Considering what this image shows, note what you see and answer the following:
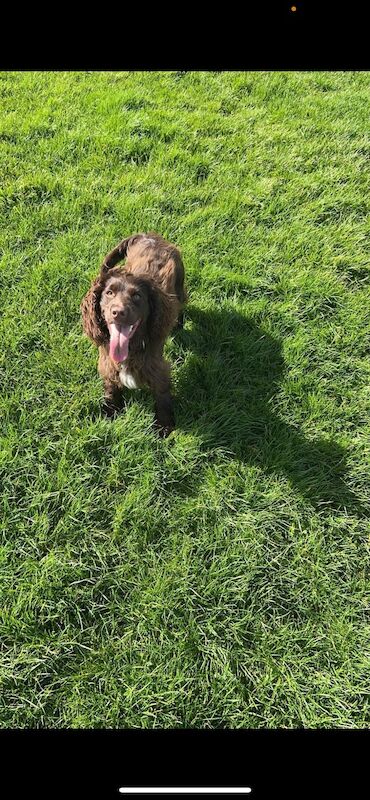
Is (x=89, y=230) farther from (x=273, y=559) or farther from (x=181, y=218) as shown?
(x=273, y=559)

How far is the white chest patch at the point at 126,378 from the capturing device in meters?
2.83

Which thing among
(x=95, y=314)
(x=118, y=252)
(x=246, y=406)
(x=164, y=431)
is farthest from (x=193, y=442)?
(x=118, y=252)

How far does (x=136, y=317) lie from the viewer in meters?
2.57

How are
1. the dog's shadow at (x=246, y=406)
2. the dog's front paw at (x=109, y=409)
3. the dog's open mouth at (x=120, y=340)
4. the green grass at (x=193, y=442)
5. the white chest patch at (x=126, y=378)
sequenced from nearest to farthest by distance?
the green grass at (x=193, y=442)
the dog's open mouth at (x=120, y=340)
the white chest patch at (x=126, y=378)
the dog's shadow at (x=246, y=406)
the dog's front paw at (x=109, y=409)

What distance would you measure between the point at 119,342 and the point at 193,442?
0.83 m

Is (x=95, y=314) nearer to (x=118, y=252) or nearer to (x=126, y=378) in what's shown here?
(x=126, y=378)

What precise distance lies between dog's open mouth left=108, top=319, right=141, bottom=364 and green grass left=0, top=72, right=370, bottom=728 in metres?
0.59

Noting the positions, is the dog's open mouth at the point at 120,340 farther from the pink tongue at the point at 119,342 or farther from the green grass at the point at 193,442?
the green grass at the point at 193,442

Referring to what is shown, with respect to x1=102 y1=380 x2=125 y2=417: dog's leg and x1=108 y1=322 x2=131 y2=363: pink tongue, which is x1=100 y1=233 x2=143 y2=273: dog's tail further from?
x1=102 y1=380 x2=125 y2=417: dog's leg

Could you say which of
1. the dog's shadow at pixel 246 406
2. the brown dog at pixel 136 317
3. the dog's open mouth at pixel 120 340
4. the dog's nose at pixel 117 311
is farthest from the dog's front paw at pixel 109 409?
the dog's nose at pixel 117 311

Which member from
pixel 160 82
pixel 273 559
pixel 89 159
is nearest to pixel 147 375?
pixel 273 559

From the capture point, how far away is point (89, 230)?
13.1 ft

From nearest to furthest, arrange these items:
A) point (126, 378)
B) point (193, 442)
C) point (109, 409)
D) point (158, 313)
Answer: point (158, 313) < point (126, 378) < point (193, 442) < point (109, 409)
